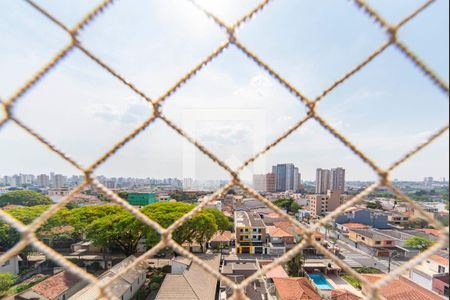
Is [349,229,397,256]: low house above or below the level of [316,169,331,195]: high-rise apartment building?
below

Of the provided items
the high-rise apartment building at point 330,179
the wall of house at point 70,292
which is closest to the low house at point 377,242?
the wall of house at point 70,292

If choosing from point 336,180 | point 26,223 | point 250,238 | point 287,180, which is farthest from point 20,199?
point 287,180

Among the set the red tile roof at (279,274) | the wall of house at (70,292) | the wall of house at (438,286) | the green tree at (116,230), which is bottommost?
the wall of house at (70,292)

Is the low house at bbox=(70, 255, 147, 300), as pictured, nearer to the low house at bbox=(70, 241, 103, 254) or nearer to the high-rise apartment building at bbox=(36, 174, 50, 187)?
the low house at bbox=(70, 241, 103, 254)

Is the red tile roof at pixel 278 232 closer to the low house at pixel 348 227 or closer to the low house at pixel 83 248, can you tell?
the low house at pixel 348 227

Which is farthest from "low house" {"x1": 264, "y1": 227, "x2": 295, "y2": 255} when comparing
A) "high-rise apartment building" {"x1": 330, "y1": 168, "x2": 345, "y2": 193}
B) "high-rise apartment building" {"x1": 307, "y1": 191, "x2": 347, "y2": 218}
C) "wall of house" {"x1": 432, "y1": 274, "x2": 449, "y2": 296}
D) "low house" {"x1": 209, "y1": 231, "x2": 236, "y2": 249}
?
"high-rise apartment building" {"x1": 330, "y1": 168, "x2": 345, "y2": 193}
